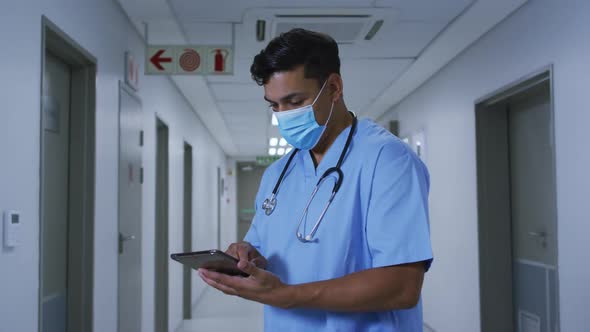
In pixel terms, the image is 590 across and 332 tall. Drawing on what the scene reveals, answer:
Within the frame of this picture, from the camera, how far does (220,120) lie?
26.6 ft

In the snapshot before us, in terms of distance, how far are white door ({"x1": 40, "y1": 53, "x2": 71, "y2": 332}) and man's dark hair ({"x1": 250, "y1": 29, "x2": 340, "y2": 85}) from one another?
63.6 inches

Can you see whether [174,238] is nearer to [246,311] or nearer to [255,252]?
[246,311]

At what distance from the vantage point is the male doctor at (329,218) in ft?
3.59

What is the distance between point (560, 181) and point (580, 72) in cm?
56

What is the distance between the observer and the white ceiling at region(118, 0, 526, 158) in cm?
347

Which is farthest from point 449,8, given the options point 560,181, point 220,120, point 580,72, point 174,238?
point 220,120

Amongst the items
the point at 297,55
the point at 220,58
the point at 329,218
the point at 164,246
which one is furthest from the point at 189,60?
the point at 329,218

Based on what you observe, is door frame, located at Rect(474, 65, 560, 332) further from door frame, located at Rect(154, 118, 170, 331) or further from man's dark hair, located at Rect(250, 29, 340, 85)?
man's dark hair, located at Rect(250, 29, 340, 85)

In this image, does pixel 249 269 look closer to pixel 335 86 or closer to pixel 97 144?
pixel 335 86

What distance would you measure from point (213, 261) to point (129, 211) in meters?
2.67

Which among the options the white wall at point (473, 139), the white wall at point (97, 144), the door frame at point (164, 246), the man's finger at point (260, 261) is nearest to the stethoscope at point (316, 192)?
the man's finger at point (260, 261)

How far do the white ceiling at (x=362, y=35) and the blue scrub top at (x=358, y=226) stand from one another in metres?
2.31

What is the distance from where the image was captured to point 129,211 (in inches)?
145

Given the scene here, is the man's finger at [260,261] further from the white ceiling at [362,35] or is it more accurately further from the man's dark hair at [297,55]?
the white ceiling at [362,35]
